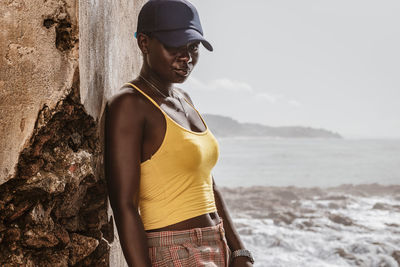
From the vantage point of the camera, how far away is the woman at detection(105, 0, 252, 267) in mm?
1506

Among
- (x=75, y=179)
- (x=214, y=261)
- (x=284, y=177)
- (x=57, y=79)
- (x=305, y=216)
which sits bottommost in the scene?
(x=284, y=177)

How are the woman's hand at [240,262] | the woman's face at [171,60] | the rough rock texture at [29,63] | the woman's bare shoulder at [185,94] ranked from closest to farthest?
the rough rock texture at [29,63]
the woman's face at [171,60]
the woman's hand at [240,262]
the woman's bare shoulder at [185,94]

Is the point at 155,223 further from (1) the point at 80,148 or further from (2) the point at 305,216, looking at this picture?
(2) the point at 305,216

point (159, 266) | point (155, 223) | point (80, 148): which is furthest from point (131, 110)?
point (159, 266)

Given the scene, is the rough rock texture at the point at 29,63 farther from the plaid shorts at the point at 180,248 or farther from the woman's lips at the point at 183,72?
the plaid shorts at the point at 180,248

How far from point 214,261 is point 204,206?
20 cm

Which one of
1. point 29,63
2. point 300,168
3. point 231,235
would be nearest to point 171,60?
point 29,63

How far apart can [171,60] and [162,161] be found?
37 centimetres

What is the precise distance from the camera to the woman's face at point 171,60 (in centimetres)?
162

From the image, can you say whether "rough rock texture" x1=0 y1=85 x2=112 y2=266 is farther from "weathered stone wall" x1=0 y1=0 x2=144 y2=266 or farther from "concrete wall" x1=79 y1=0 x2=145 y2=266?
"concrete wall" x1=79 y1=0 x2=145 y2=266

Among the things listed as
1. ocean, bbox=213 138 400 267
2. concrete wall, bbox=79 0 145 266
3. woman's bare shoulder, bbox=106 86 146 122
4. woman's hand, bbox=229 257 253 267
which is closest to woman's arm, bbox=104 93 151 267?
woman's bare shoulder, bbox=106 86 146 122

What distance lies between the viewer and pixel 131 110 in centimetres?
153

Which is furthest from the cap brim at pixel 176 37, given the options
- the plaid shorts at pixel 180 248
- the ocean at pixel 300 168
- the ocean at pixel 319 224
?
the ocean at pixel 300 168

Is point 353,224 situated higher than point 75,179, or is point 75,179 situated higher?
point 75,179
